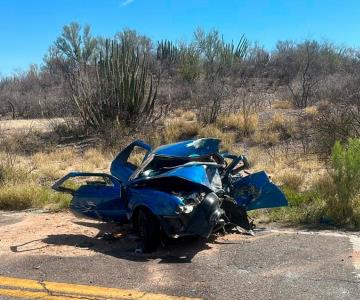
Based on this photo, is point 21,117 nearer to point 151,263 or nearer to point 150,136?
point 150,136

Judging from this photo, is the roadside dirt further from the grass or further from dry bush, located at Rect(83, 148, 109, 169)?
dry bush, located at Rect(83, 148, 109, 169)

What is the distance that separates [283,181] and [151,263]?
15.9 feet

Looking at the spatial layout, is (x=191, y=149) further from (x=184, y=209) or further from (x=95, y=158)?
(x=95, y=158)

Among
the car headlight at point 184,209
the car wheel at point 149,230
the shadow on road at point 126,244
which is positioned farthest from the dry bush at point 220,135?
the car headlight at point 184,209

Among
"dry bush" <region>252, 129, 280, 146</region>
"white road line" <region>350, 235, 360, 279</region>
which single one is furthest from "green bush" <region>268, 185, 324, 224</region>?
"dry bush" <region>252, 129, 280, 146</region>

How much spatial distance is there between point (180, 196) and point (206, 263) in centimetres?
85

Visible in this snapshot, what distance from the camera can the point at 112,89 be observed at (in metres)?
19.6

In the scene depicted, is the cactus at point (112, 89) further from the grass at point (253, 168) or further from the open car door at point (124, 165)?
the open car door at point (124, 165)

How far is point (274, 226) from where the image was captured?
24.2ft

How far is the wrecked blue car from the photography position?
19.3 feet

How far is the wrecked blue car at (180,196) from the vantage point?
232 inches

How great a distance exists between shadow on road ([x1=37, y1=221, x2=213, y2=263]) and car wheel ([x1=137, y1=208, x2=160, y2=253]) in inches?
3.7

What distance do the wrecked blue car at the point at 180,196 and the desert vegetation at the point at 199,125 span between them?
104 centimetres

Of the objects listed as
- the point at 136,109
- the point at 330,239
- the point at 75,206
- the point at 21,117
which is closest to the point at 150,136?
the point at 136,109
